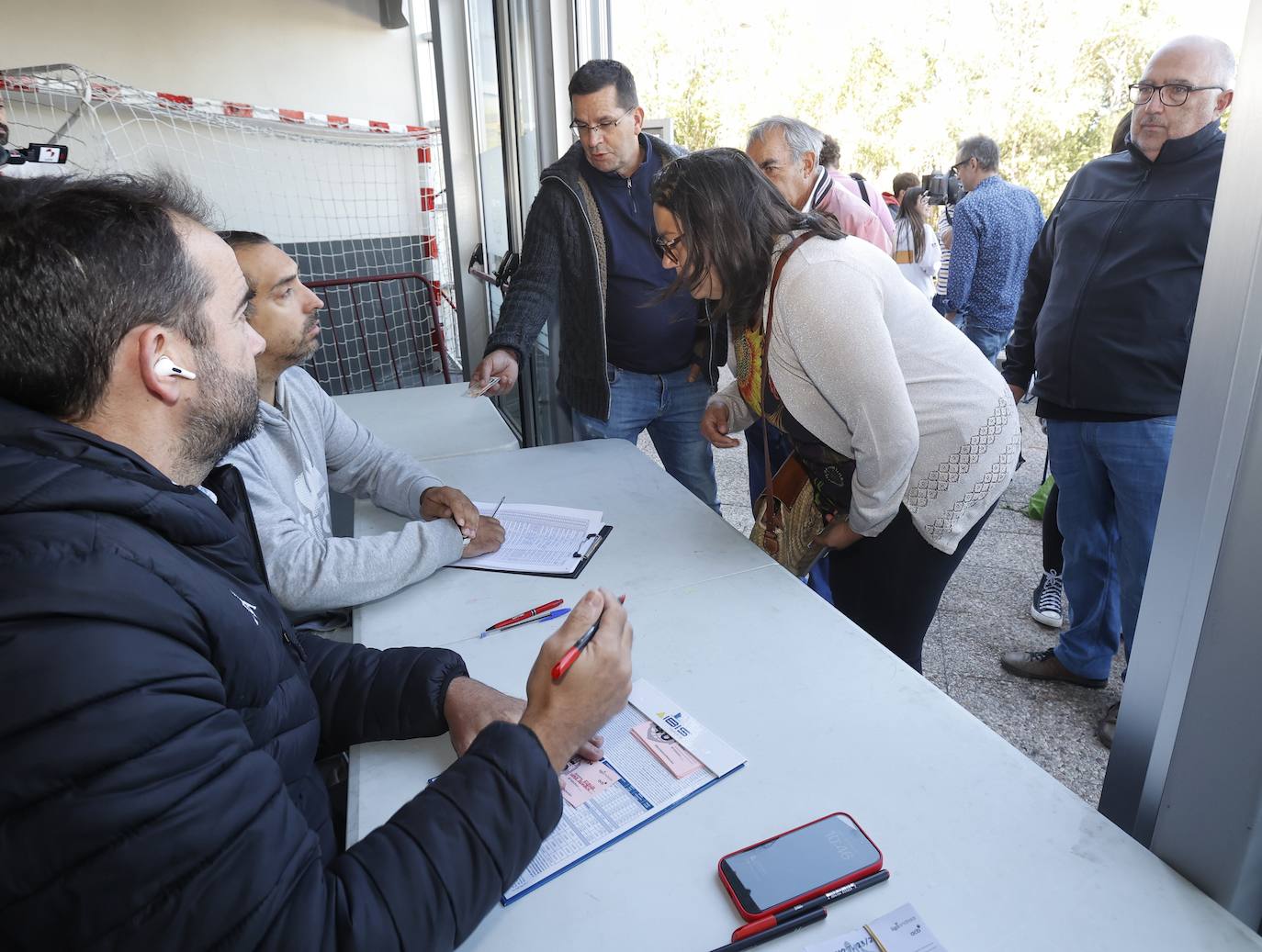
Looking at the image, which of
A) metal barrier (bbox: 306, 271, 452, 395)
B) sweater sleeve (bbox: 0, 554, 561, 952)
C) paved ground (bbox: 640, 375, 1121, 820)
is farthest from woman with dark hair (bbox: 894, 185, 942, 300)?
sweater sleeve (bbox: 0, 554, 561, 952)

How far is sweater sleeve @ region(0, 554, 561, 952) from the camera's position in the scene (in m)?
0.56

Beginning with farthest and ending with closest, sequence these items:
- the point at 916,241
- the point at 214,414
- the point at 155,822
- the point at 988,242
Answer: the point at 916,241 → the point at 988,242 → the point at 214,414 → the point at 155,822

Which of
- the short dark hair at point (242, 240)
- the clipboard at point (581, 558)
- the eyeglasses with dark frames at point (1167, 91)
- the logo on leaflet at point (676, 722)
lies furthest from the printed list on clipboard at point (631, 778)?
the eyeglasses with dark frames at point (1167, 91)

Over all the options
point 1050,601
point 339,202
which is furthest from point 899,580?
point 339,202

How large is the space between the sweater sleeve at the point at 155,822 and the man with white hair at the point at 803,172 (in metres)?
2.36

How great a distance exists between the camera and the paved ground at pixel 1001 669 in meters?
2.19

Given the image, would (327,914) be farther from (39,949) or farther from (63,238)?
(63,238)

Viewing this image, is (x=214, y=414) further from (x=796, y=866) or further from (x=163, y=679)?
(x=796, y=866)

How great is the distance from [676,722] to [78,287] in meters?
0.83

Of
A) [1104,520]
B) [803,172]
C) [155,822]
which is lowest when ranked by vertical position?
[1104,520]

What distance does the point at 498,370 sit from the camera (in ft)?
7.97

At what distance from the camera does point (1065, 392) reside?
82.7 inches

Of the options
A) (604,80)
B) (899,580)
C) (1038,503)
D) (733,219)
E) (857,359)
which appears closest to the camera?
(857,359)

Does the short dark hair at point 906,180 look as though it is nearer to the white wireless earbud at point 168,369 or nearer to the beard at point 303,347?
the beard at point 303,347
